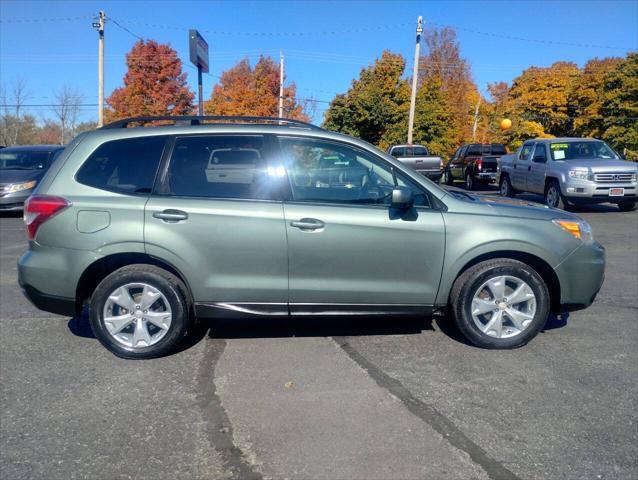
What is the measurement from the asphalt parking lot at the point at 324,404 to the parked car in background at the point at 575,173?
842 centimetres

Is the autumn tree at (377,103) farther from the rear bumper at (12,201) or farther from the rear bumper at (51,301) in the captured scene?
the rear bumper at (51,301)

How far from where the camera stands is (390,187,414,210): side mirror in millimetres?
4188

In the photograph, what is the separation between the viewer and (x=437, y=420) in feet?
11.1

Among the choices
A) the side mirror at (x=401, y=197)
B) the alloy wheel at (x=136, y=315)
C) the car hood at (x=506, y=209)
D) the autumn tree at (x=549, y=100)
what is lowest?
the alloy wheel at (x=136, y=315)

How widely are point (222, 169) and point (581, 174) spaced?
35.9 ft

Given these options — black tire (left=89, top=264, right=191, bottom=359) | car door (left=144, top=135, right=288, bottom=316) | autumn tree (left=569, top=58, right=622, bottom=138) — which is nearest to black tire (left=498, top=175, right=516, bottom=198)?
car door (left=144, top=135, right=288, bottom=316)

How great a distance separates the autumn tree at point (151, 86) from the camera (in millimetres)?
45438

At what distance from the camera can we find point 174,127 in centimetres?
451

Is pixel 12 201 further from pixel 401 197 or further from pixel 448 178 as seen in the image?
pixel 448 178

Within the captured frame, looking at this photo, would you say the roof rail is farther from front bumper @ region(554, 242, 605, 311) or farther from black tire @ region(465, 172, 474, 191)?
black tire @ region(465, 172, 474, 191)

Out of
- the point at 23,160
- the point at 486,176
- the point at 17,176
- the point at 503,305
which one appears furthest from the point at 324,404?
the point at 486,176

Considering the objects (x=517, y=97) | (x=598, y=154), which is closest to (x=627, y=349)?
(x=598, y=154)

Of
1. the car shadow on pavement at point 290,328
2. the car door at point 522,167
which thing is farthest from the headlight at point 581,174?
the car shadow on pavement at point 290,328

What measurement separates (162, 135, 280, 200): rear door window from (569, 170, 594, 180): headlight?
10.6 meters
